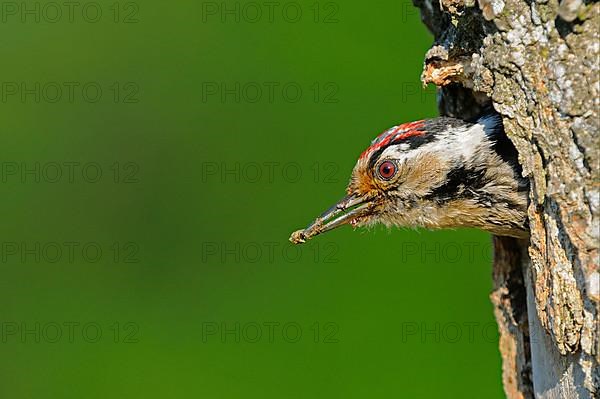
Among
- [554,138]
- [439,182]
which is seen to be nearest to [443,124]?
[439,182]

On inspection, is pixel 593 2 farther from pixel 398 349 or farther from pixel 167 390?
pixel 167 390

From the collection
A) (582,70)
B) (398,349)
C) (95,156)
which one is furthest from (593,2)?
(95,156)

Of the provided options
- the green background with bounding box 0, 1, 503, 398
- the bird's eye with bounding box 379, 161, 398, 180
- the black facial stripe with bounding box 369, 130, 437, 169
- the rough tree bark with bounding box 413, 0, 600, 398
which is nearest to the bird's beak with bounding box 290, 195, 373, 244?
the bird's eye with bounding box 379, 161, 398, 180

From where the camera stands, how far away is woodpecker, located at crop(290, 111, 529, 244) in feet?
15.4

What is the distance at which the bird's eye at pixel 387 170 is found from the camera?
16.3 feet

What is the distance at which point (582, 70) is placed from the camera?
3641mm

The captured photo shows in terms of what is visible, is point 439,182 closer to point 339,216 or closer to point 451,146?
point 451,146

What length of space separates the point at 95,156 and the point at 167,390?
7.62ft

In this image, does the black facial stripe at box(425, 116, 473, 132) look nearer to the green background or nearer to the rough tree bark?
the rough tree bark

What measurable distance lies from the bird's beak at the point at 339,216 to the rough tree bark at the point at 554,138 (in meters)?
0.97

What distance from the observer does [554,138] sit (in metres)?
3.77

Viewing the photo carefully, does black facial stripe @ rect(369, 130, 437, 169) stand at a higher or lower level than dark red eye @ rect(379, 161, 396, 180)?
higher

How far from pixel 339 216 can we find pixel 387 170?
0.39 meters

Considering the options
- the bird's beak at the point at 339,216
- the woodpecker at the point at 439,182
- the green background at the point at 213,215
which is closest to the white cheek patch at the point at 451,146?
the woodpecker at the point at 439,182
